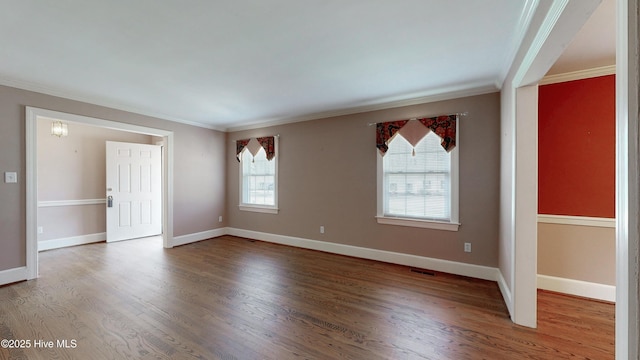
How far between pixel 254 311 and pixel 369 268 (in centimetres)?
179

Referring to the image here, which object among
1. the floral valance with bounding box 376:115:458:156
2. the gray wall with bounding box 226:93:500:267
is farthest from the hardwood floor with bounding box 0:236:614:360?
the floral valance with bounding box 376:115:458:156

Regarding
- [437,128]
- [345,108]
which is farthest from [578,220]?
[345,108]

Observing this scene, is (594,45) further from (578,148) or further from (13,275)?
(13,275)

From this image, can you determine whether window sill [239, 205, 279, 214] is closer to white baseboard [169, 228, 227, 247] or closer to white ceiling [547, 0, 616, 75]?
white baseboard [169, 228, 227, 247]

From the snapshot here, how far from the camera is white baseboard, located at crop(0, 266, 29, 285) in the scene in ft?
9.98

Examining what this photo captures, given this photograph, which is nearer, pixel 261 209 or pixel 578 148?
pixel 578 148

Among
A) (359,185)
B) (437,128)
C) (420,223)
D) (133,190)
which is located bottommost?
(420,223)

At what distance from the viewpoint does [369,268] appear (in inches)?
Answer: 143

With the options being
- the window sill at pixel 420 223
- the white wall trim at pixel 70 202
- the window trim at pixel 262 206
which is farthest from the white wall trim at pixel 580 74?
the white wall trim at pixel 70 202

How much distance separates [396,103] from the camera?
3830 millimetres

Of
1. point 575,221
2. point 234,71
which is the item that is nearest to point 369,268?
point 575,221

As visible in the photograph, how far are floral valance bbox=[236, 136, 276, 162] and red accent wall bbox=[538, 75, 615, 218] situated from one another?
4085 mm

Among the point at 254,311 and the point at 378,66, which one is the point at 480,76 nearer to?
the point at 378,66

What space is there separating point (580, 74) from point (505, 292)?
248cm
